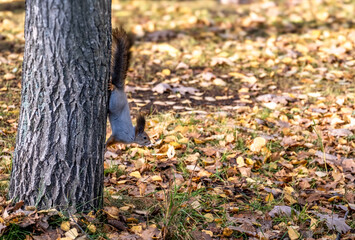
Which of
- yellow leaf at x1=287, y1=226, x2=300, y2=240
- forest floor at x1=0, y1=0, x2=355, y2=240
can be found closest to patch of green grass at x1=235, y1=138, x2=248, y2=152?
forest floor at x1=0, y1=0, x2=355, y2=240

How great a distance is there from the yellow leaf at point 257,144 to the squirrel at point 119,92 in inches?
42.0

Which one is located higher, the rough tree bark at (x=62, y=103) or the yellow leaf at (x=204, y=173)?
the rough tree bark at (x=62, y=103)

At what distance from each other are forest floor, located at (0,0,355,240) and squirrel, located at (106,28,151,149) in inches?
14.0

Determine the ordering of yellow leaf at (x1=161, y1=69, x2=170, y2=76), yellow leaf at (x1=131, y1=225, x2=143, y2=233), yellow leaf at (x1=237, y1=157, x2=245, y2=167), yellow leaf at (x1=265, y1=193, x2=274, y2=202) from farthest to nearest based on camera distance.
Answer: yellow leaf at (x1=161, y1=69, x2=170, y2=76) < yellow leaf at (x1=237, y1=157, x2=245, y2=167) < yellow leaf at (x1=265, y1=193, x2=274, y2=202) < yellow leaf at (x1=131, y1=225, x2=143, y2=233)

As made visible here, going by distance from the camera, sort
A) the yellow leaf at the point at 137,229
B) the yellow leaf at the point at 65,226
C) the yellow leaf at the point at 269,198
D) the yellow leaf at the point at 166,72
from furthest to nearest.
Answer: the yellow leaf at the point at 166,72 → the yellow leaf at the point at 269,198 → the yellow leaf at the point at 137,229 → the yellow leaf at the point at 65,226

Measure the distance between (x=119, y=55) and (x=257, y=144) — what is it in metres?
1.39

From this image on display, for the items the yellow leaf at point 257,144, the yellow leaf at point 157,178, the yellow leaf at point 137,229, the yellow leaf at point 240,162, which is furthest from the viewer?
the yellow leaf at point 257,144

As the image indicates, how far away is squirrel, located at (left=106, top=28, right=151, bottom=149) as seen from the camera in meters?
2.86

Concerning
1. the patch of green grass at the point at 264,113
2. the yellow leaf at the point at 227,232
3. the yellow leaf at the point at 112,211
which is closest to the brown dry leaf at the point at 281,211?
the yellow leaf at the point at 227,232

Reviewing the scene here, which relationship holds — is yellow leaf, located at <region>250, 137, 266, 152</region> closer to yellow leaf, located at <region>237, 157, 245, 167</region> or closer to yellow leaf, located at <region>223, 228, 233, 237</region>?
yellow leaf, located at <region>237, 157, 245, 167</region>

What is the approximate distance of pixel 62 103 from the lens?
7.78 feet

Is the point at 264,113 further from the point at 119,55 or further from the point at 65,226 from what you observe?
the point at 65,226

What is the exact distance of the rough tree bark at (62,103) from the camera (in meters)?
2.31

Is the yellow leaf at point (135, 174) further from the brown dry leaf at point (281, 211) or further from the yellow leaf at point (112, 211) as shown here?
the brown dry leaf at point (281, 211)
